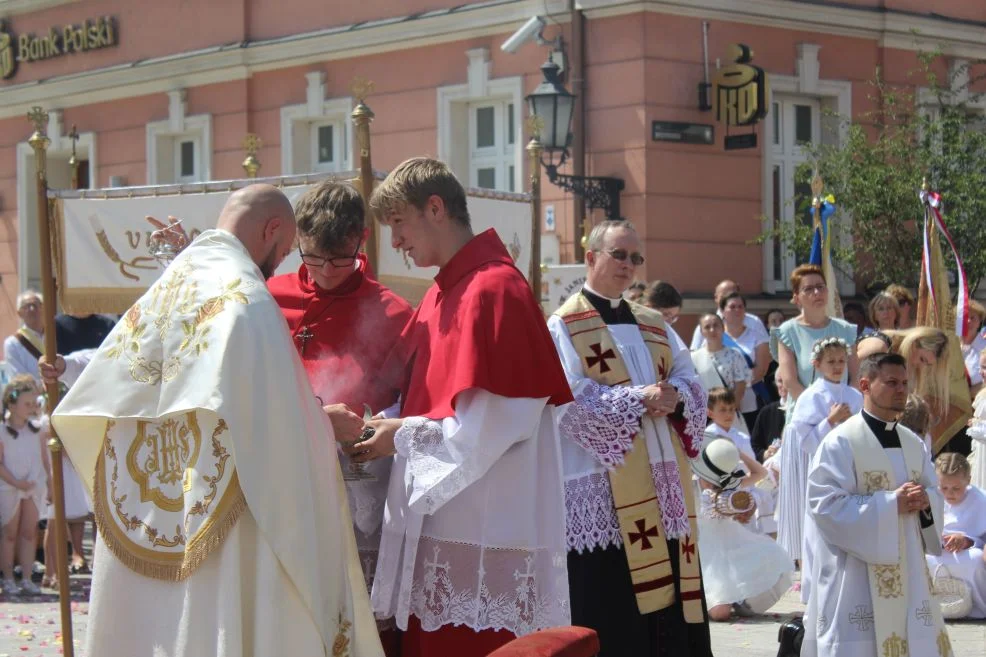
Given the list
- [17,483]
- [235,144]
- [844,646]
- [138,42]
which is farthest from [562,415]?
[138,42]

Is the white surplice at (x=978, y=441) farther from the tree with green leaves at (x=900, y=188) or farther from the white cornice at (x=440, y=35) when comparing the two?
the white cornice at (x=440, y=35)

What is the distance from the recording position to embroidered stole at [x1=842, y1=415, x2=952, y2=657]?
20.3ft

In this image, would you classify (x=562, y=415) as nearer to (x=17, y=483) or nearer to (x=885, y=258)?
(x=17, y=483)

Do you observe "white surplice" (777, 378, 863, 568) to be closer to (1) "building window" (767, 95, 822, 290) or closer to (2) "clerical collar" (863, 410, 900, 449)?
(2) "clerical collar" (863, 410, 900, 449)

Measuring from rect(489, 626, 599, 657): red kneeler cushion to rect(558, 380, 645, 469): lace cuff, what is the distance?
262cm

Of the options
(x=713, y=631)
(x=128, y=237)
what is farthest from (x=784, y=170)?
(x=128, y=237)

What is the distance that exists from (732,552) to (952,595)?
48.1 inches

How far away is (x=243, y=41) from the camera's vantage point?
59.1 feet

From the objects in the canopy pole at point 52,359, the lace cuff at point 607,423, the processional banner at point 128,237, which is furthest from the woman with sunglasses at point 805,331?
the canopy pole at point 52,359

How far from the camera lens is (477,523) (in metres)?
4.32

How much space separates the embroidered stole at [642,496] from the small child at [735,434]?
3.02 m

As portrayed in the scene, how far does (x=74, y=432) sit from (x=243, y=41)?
47.6 ft

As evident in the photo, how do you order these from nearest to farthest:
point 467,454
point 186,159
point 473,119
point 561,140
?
point 467,454
point 561,140
point 473,119
point 186,159

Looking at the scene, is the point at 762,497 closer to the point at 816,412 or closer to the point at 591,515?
the point at 816,412
